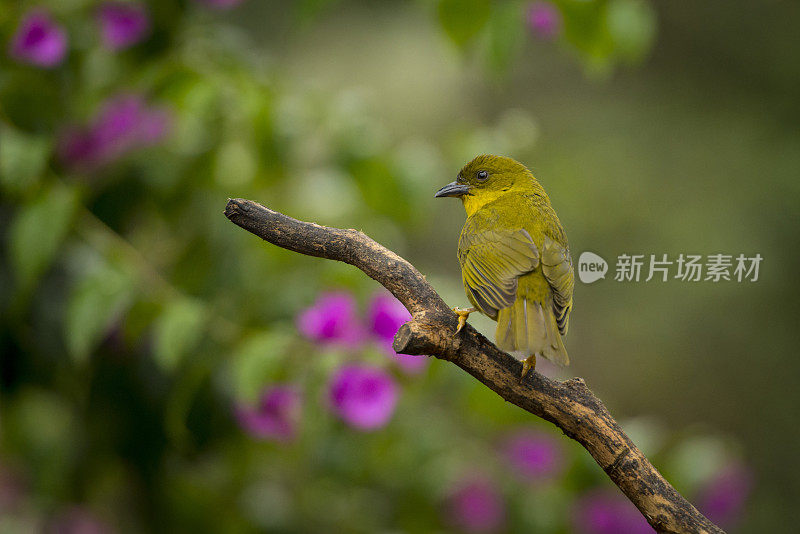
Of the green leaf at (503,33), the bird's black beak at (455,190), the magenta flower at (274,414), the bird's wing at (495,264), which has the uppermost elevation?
the green leaf at (503,33)

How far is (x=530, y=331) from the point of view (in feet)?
2.86

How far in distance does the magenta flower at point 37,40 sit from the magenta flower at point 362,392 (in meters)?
0.83

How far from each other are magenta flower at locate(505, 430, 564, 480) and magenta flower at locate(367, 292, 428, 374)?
0.40m

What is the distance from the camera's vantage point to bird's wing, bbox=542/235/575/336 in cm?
93

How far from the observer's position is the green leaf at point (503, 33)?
4.66 ft

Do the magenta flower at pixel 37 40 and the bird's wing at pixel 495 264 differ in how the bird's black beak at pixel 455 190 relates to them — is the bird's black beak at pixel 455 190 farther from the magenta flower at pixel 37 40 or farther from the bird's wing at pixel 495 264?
the magenta flower at pixel 37 40

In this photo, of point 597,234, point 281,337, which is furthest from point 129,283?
point 597,234

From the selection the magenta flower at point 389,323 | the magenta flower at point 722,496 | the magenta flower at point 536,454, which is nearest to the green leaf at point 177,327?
the magenta flower at point 389,323

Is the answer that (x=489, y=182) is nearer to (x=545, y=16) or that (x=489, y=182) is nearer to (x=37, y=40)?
(x=545, y=16)

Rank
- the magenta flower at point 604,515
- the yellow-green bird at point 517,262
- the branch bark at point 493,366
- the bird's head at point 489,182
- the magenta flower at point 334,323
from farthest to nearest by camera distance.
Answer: the magenta flower at point 604,515 → the magenta flower at point 334,323 → the bird's head at point 489,182 → the yellow-green bird at point 517,262 → the branch bark at point 493,366

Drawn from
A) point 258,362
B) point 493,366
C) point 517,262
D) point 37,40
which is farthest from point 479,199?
point 37,40

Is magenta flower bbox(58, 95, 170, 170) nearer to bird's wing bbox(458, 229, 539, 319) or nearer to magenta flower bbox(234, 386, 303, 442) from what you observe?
magenta flower bbox(234, 386, 303, 442)

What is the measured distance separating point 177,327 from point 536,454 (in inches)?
33.8

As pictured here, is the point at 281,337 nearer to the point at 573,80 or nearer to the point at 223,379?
the point at 223,379
